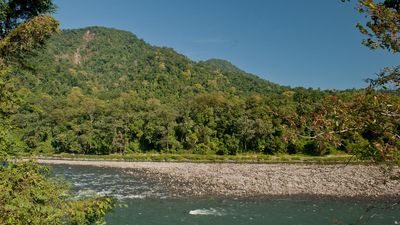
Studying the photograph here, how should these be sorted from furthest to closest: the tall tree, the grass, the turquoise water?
the grass → the turquoise water → the tall tree

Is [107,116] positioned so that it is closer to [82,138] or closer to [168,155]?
[82,138]

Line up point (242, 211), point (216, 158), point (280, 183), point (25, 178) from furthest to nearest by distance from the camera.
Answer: point (216, 158) → point (280, 183) → point (242, 211) → point (25, 178)

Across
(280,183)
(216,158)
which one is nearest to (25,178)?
(280,183)

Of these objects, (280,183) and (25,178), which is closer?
(25,178)

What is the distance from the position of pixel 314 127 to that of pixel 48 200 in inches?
224

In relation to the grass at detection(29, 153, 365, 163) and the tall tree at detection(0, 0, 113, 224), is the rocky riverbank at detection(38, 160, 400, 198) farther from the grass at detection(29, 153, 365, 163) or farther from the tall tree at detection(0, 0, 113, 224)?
the tall tree at detection(0, 0, 113, 224)

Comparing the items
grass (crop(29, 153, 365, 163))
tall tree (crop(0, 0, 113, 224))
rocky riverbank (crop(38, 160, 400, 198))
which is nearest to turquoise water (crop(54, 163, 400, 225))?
rocky riverbank (crop(38, 160, 400, 198))

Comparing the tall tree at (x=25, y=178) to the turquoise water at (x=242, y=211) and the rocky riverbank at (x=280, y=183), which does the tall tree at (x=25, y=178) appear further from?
the rocky riverbank at (x=280, y=183)

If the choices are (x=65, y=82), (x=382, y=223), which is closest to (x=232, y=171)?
(x=382, y=223)

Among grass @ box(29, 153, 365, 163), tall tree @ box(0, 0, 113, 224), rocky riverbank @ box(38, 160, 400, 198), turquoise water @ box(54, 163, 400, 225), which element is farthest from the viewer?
grass @ box(29, 153, 365, 163)

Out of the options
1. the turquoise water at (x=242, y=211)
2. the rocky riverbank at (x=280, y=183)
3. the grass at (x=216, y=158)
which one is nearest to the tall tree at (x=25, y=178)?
the turquoise water at (x=242, y=211)

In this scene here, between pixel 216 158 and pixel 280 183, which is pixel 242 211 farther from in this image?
pixel 216 158

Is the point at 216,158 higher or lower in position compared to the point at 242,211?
higher

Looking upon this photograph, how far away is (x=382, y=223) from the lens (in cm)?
2567
